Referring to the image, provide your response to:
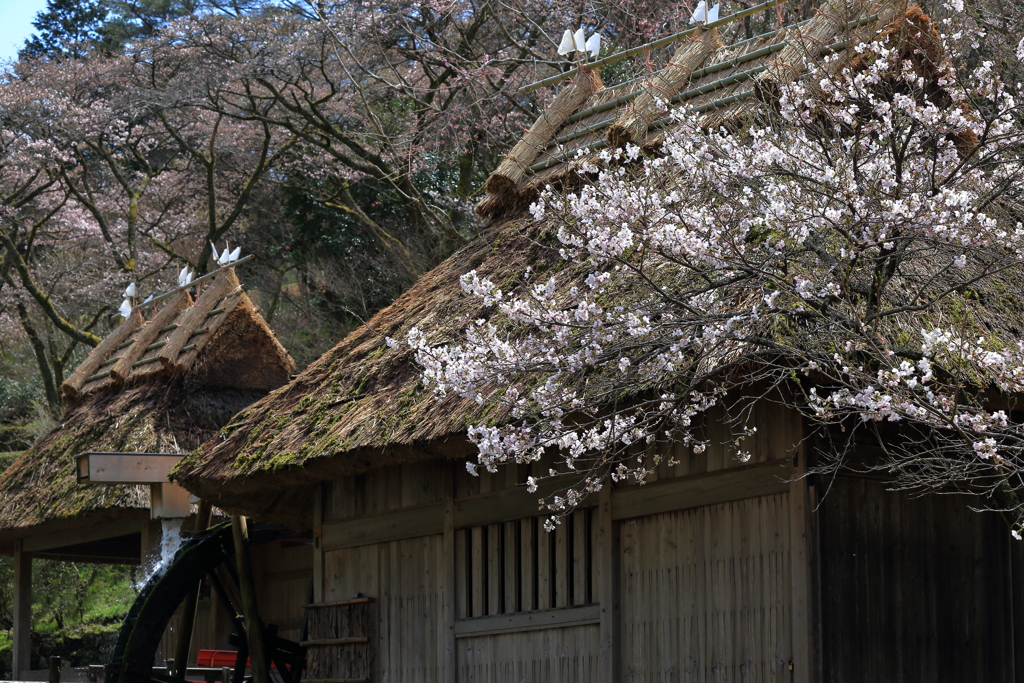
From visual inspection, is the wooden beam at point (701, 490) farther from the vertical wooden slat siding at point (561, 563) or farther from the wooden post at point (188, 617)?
the wooden post at point (188, 617)

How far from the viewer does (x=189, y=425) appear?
1323cm

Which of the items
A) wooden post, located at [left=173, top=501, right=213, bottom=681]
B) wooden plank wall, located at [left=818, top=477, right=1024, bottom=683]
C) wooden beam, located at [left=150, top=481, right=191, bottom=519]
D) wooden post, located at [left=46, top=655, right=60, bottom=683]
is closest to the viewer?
wooden plank wall, located at [left=818, top=477, right=1024, bottom=683]

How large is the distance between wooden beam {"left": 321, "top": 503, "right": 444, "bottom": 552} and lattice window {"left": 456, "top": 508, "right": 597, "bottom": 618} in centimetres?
32

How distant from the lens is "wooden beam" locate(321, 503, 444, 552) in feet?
28.4

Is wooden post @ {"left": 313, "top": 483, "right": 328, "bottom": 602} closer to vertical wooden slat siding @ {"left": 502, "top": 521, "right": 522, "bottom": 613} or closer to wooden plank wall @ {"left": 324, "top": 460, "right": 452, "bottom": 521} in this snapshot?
wooden plank wall @ {"left": 324, "top": 460, "right": 452, "bottom": 521}

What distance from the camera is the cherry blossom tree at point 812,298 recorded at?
5.39 m

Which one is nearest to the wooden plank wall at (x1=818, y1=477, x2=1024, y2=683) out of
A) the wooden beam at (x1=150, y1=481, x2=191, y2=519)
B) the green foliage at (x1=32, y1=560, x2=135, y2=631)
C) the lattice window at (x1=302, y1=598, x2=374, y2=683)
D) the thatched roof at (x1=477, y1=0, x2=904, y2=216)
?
the thatched roof at (x1=477, y1=0, x2=904, y2=216)

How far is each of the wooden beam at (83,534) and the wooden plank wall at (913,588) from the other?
8.32 meters

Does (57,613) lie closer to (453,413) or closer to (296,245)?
(296,245)

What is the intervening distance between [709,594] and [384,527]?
10.2ft

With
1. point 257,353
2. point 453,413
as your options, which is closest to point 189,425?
point 257,353

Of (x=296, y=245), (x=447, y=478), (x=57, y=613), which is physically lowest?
(x=57, y=613)

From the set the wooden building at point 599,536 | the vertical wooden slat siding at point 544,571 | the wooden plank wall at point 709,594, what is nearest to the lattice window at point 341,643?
the wooden building at point 599,536

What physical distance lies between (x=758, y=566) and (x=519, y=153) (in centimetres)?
490
